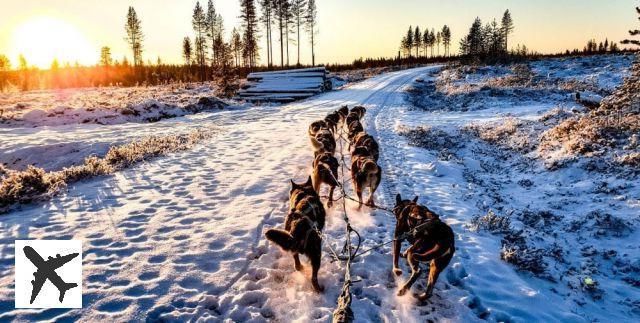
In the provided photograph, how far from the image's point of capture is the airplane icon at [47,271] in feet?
14.8

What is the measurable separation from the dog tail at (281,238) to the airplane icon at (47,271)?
263cm

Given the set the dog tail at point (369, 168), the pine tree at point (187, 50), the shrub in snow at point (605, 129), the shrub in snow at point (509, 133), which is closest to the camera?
the dog tail at point (369, 168)

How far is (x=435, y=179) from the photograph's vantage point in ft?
30.1

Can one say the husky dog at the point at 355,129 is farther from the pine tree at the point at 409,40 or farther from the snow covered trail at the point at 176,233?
the pine tree at the point at 409,40

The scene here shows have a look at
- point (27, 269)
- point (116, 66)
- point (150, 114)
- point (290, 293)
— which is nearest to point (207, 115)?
point (150, 114)

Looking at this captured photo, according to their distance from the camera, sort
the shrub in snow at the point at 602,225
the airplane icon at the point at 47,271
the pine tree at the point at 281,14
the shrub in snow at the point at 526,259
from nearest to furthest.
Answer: the airplane icon at the point at 47,271 < the shrub in snow at the point at 526,259 < the shrub in snow at the point at 602,225 < the pine tree at the point at 281,14

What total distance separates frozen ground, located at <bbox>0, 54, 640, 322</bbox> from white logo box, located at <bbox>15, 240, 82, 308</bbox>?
116mm

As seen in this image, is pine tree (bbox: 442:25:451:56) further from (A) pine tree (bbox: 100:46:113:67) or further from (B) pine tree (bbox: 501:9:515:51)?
(A) pine tree (bbox: 100:46:113:67)

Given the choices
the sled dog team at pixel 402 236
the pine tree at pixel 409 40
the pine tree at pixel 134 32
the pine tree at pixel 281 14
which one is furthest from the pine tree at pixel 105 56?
the sled dog team at pixel 402 236

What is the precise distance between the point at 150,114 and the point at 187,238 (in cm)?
1695

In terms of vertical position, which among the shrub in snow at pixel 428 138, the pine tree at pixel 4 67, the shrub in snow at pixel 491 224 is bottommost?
the shrub in snow at pixel 491 224

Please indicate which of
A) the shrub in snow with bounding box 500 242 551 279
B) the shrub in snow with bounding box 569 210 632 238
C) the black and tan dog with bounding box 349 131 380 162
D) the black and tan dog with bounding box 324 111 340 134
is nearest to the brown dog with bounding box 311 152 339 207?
the black and tan dog with bounding box 349 131 380 162

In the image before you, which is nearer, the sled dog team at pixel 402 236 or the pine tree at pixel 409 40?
the sled dog team at pixel 402 236

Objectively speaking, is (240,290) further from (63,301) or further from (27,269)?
(27,269)
